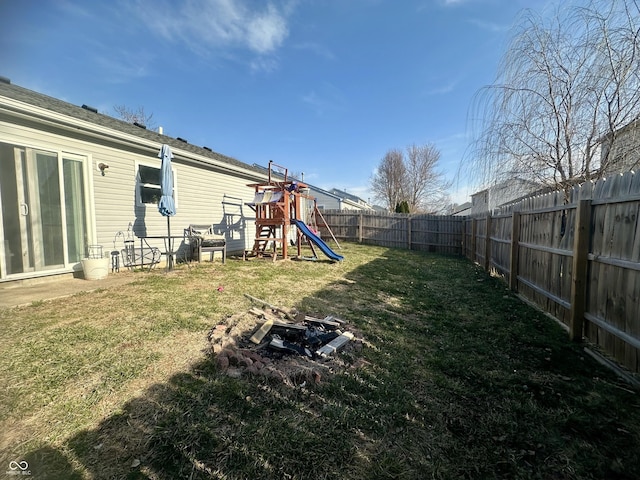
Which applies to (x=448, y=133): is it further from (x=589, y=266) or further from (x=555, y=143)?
(x=589, y=266)

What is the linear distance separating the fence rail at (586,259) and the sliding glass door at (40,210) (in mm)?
8150

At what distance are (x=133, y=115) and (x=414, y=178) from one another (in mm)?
26198

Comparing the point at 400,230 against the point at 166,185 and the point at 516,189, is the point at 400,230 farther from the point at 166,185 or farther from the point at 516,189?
the point at 166,185

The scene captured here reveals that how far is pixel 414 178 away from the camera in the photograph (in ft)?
102

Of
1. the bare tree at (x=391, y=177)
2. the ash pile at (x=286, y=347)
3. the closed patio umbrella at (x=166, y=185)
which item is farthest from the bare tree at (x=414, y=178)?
the ash pile at (x=286, y=347)

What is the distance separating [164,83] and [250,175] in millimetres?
4061

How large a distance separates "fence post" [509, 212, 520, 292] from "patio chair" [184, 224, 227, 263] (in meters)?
6.90

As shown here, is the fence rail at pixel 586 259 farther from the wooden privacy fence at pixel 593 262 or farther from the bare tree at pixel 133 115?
the bare tree at pixel 133 115

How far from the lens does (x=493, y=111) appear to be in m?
5.37

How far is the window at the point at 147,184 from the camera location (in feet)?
22.7

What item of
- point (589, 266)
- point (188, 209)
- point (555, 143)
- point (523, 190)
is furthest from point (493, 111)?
point (188, 209)

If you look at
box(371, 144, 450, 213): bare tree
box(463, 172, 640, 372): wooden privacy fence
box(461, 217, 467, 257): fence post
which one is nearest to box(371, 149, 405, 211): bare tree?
box(371, 144, 450, 213): bare tree

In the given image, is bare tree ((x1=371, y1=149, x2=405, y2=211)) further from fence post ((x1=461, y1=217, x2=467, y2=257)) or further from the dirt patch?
the dirt patch

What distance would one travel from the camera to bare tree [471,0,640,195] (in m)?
3.97
